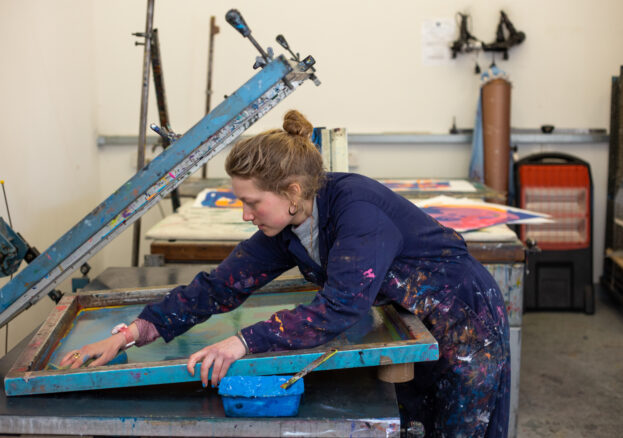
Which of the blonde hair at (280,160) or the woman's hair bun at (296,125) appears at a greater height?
the woman's hair bun at (296,125)

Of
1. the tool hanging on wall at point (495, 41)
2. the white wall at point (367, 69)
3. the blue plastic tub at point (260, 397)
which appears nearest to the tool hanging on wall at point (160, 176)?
the blue plastic tub at point (260, 397)

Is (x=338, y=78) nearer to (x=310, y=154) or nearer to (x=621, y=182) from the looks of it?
(x=621, y=182)

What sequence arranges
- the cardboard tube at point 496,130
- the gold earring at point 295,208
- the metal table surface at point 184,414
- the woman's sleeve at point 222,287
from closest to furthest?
the metal table surface at point 184,414, the gold earring at point 295,208, the woman's sleeve at point 222,287, the cardboard tube at point 496,130

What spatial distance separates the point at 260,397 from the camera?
3.93 feet

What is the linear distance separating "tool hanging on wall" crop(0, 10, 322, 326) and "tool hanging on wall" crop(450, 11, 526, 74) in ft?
9.40

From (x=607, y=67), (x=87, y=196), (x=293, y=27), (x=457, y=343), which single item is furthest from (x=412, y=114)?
(x=457, y=343)

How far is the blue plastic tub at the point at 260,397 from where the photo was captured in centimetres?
119

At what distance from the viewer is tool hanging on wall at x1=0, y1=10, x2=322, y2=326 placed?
4.26 ft

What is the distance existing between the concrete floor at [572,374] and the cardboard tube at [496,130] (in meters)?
0.90

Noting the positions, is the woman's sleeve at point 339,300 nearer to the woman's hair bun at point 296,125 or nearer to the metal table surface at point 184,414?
the metal table surface at point 184,414

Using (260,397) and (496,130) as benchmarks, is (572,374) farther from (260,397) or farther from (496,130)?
(260,397)

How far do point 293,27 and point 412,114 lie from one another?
943mm

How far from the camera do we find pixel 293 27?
407cm

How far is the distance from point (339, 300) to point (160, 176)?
45cm
